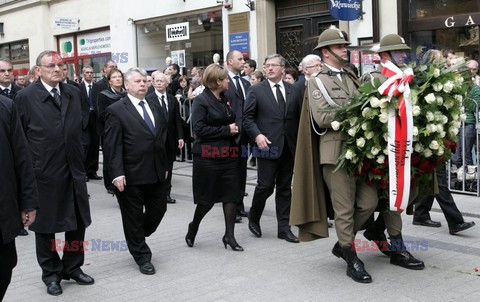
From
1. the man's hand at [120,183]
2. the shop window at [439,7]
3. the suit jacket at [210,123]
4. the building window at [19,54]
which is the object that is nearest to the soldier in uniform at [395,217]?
the suit jacket at [210,123]

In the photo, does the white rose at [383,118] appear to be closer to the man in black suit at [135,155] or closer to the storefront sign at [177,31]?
the man in black suit at [135,155]

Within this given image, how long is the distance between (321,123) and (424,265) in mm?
1572

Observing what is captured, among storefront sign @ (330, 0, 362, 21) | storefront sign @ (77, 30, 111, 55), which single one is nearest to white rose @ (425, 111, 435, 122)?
storefront sign @ (330, 0, 362, 21)

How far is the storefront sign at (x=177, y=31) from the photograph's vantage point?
60.1 feet

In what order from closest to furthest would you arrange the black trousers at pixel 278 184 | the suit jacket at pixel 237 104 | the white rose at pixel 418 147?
the white rose at pixel 418 147 → the black trousers at pixel 278 184 → the suit jacket at pixel 237 104

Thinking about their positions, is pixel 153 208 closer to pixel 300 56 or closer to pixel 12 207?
pixel 12 207

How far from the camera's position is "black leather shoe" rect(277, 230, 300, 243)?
703 cm

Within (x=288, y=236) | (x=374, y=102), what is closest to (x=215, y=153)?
(x=288, y=236)

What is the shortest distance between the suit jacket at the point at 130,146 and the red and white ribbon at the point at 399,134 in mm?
2128

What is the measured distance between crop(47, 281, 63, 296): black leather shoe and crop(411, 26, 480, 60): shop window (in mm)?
8230

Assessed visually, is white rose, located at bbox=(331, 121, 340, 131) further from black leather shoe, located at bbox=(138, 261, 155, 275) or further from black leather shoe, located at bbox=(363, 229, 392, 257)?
black leather shoe, located at bbox=(138, 261, 155, 275)

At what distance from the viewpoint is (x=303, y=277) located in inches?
225

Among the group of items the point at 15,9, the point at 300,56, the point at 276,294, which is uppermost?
the point at 15,9

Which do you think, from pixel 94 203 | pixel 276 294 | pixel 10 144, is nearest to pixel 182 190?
pixel 94 203
